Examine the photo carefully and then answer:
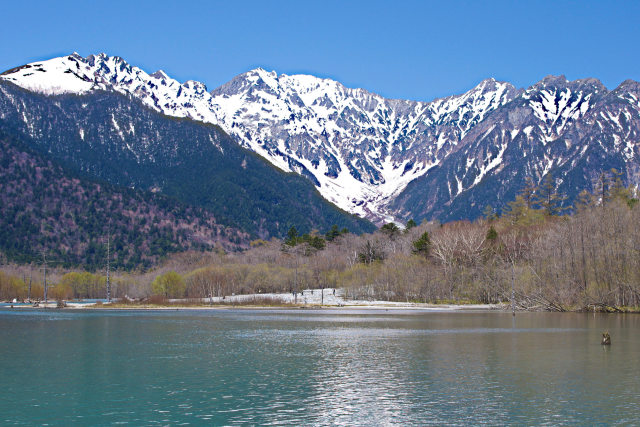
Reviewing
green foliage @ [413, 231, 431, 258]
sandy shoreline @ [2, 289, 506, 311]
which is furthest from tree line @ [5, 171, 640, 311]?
sandy shoreline @ [2, 289, 506, 311]

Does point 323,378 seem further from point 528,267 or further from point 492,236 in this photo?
point 492,236

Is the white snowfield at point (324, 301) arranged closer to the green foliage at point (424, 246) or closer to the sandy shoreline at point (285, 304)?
the sandy shoreline at point (285, 304)

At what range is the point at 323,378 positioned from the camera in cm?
5062

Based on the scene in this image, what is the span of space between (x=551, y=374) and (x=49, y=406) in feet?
117

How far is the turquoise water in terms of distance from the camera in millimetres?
38156

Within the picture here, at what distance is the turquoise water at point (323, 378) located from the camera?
38.2m

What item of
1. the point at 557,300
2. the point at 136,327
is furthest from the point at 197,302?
the point at 557,300

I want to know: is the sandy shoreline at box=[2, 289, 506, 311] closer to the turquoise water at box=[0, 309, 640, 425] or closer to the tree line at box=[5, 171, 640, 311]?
the tree line at box=[5, 171, 640, 311]

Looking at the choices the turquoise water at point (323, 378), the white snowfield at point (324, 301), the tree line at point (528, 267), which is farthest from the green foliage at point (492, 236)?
the turquoise water at point (323, 378)

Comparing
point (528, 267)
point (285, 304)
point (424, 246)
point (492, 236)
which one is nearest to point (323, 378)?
point (528, 267)

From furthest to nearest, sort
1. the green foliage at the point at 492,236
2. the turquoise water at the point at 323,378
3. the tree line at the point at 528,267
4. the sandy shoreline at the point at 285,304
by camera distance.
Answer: the green foliage at the point at 492,236 < the sandy shoreline at the point at 285,304 < the tree line at the point at 528,267 < the turquoise water at the point at 323,378

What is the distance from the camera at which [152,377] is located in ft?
167

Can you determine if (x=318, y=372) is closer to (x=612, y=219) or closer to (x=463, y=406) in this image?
(x=463, y=406)

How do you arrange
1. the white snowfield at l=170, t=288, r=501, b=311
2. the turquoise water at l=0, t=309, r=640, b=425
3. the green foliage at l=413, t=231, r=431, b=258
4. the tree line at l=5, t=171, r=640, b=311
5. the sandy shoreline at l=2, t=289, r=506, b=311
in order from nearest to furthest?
the turquoise water at l=0, t=309, r=640, b=425
the tree line at l=5, t=171, r=640, b=311
the white snowfield at l=170, t=288, r=501, b=311
the sandy shoreline at l=2, t=289, r=506, b=311
the green foliage at l=413, t=231, r=431, b=258
